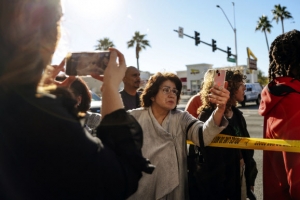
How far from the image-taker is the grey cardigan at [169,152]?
2629 mm

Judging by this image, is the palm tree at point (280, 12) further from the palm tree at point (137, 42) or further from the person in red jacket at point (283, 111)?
the person in red jacket at point (283, 111)

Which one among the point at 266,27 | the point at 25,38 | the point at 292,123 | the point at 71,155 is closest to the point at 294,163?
the point at 292,123

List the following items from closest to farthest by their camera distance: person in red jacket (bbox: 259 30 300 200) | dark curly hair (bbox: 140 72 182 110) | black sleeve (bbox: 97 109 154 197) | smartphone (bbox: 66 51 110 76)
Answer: black sleeve (bbox: 97 109 154 197) → smartphone (bbox: 66 51 110 76) → person in red jacket (bbox: 259 30 300 200) → dark curly hair (bbox: 140 72 182 110)

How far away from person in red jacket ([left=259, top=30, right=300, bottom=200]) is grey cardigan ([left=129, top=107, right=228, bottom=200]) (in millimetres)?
447

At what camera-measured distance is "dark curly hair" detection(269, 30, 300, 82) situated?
2287mm

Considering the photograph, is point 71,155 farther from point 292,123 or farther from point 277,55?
point 277,55

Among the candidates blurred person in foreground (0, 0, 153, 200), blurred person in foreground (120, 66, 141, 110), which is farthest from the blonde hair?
blurred person in foreground (120, 66, 141, 110)

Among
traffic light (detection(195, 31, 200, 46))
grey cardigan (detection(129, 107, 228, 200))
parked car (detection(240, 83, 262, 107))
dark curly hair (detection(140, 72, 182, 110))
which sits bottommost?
parked car (detection(240, 83, 262, 107))

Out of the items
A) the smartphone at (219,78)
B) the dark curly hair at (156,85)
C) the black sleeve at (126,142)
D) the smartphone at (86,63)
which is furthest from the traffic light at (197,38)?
the black sleeve at (126,142)

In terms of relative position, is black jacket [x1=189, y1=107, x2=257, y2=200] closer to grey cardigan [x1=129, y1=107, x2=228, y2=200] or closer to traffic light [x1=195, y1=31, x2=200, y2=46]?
grey cardigan [x1=129, y1=107, x2=228, y2=200]

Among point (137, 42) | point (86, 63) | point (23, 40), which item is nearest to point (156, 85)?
point (86, 63)

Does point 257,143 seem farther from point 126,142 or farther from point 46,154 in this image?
point 46,154

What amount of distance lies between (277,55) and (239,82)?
4.19ft

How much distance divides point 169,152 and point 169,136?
14 cm
